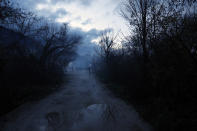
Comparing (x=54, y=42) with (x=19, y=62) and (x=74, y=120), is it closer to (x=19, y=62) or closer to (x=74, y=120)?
(x=19, y=62)

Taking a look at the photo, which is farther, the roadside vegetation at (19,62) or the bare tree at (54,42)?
the bare tree at (54,42)

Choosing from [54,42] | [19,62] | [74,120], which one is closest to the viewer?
[74,120]

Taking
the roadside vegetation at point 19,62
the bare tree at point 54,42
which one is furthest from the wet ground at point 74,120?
the bare tree at point 54,42

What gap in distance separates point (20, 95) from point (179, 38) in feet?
32.4

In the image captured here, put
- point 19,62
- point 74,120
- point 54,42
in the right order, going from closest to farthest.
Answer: point 74,120 → point 19,62 → point 54,42

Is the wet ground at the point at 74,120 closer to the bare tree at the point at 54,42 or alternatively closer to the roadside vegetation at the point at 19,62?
the roadside vegetation at the point at 19,62

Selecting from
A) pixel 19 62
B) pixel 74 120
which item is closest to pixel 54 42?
pixel 19 62

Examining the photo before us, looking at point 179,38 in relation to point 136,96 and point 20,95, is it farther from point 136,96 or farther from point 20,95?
point 20,95

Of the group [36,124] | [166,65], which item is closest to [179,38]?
[166,65]

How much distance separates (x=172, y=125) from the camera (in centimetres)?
373

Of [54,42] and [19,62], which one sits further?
[54,42]

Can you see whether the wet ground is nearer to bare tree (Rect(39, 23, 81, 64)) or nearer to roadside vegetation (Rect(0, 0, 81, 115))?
roadside vegetation (Rect(0, 0, 81, 115))

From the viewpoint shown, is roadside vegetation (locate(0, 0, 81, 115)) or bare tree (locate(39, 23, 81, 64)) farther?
bare tree (locate(39, 23, 81, 64))

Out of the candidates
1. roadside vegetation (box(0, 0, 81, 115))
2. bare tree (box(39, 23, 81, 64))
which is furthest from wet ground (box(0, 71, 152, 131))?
bare tree (box(39, 23, 81, 64))
